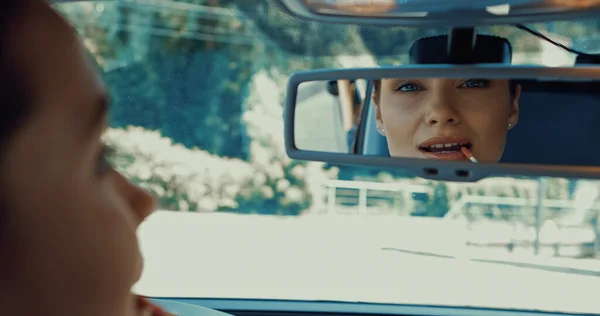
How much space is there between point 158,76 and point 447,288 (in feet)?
5.78

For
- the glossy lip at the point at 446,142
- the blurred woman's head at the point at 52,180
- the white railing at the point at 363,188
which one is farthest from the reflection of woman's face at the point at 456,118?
the white railing at the point at 363,188

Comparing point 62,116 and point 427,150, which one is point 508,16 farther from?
point 62,116

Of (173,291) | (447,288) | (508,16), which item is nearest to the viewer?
(508,16)

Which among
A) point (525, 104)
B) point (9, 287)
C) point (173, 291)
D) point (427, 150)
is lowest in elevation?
point (173, 291)

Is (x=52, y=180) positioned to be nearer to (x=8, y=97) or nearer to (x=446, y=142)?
(x=8, y=97)

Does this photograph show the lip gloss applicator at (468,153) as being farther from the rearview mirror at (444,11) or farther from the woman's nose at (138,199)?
the woman's nose at (138,199)

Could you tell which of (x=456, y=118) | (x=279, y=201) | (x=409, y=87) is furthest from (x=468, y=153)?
(x=279, y=201)

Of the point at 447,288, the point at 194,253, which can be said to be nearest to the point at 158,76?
the point at 194,253

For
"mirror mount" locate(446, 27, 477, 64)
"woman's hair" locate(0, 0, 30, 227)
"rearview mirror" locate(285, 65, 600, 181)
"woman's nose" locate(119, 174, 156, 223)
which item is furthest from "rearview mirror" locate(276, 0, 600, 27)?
"woman's hair" locate(0, 0, 30, 227)

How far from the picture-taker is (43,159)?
2.04 ft

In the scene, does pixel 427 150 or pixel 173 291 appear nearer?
pixel 427 150

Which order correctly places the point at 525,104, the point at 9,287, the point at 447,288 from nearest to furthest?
1. the point at 9,287
2. the point at 525,104
3. the point at 447,288

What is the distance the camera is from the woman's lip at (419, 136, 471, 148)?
1.95 m

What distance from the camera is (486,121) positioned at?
1.96m
